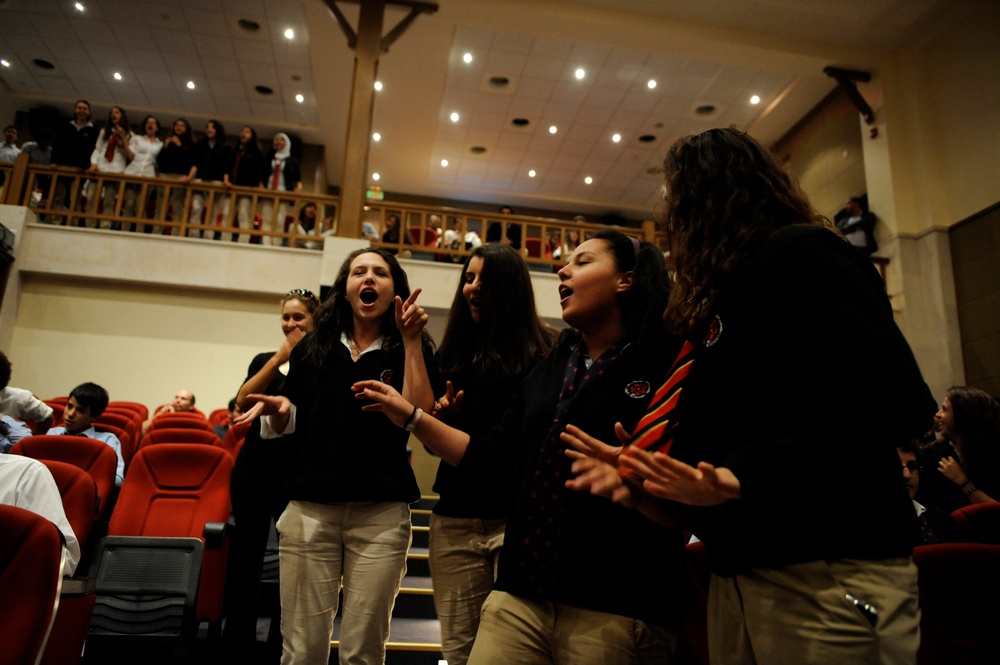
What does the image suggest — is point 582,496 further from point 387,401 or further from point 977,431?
point 977,431

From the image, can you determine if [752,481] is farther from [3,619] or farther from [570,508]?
[3,619]

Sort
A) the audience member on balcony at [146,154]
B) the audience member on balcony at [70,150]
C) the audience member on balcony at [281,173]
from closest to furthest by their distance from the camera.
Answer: the audience member on balcony at [70,150] → the audience member on balcony at [146,154] → the audience member on balcony at [281,173]

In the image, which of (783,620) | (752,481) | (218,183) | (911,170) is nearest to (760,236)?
(752,481)

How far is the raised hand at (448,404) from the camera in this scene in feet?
5.59

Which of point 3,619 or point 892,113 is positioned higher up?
point 892,113

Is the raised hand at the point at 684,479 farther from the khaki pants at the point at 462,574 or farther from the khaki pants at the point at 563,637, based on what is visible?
the khaki pants at the point at 462,574

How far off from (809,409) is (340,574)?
4.06 ft

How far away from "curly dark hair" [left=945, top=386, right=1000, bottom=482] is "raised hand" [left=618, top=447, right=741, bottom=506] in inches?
122

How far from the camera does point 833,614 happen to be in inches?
31.3

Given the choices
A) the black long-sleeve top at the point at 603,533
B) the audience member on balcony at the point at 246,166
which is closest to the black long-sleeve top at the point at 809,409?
the black long-sleeve top at the point at 603,533

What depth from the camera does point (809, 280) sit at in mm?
880

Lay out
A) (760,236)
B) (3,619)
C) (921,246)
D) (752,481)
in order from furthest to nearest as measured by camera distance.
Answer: (921,246) → (3,619) → (760,236) → (752,481)

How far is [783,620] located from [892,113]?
8.86 metres

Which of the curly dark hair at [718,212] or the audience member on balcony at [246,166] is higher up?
the audience member on balcony at [246,166]
